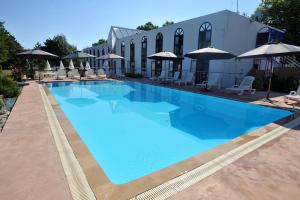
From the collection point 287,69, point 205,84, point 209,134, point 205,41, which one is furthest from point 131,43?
point 209,134

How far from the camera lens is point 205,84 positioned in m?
12.6

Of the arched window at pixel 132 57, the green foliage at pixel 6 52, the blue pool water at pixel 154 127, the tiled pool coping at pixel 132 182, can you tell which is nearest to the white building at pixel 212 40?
the arched window at pixel 132 57

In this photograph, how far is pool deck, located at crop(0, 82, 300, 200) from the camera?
2498 millimetres

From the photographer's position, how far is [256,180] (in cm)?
286

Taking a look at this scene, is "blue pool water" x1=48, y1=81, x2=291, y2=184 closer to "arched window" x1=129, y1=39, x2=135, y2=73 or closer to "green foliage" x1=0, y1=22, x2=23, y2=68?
"green foliage" x1=0, y1=22, x2=23, y2=68

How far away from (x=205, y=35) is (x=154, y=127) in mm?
12359

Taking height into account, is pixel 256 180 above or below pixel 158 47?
below

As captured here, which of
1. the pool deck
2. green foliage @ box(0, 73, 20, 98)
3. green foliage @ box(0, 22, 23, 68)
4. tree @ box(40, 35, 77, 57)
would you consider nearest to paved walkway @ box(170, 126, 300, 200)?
the pool deck

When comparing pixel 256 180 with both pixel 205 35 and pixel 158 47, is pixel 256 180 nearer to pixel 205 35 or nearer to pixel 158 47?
pixel 205 35

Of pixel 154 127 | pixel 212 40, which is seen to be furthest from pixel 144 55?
pixel 154 127

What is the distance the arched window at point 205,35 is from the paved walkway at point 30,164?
14258 millimetres

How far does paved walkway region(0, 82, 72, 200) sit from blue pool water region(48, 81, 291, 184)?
1045 millimetres

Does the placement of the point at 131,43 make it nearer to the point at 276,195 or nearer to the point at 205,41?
the point at 205,41

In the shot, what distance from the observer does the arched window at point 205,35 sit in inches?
610
